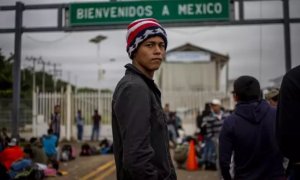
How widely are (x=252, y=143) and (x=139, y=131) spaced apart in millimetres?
1694

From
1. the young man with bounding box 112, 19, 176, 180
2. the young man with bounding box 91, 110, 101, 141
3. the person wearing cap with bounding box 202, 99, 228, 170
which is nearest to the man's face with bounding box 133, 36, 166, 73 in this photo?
the young man with bounding box 112, 19, 176, 180

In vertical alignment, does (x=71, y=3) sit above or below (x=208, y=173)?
above

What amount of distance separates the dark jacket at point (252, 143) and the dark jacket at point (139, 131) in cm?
140

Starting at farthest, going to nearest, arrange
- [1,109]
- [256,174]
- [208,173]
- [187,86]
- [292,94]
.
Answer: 1. [187,86]
2. [1,109]
3. [208,173]
4. [256,174]
5. [292,94]

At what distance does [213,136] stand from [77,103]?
13.1 meters

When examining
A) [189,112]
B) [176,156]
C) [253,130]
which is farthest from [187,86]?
[253,130]

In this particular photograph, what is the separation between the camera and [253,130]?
358cm

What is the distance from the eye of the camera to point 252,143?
11.7ft

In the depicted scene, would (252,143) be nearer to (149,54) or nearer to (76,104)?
(149,54)

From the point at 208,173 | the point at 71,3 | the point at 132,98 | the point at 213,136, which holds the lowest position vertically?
the point at 208,173

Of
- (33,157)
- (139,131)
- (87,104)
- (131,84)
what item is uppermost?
(87,104)

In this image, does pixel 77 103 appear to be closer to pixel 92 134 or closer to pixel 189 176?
pixel 92 134

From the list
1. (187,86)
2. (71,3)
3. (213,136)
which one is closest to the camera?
(213,136)

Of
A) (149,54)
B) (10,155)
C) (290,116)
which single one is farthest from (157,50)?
(10,155)
